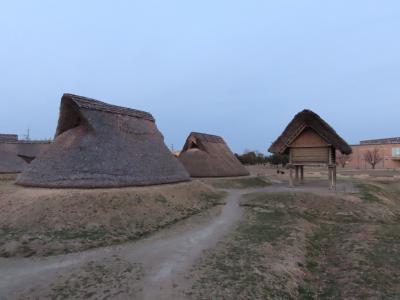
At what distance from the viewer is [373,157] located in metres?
63.1

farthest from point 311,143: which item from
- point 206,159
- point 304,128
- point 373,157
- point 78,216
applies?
point 373,157

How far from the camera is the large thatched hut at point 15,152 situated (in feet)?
114

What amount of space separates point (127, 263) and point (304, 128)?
16.0 meters

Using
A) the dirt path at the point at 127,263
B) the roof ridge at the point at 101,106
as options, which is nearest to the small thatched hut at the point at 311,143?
the roof ridge at the point at 101,106

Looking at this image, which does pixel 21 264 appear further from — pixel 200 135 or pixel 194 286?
pixel 200 135

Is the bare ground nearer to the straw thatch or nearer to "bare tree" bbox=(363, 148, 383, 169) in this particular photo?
the straw thatch

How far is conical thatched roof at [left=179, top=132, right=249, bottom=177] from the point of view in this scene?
30078mm

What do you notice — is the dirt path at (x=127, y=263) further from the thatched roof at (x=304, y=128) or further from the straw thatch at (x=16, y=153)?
the straw thatch at (x=16, y=153)

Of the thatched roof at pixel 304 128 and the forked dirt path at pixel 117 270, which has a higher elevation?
the thatched roof at pixel 304 128

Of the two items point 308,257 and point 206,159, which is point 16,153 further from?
point 308,257

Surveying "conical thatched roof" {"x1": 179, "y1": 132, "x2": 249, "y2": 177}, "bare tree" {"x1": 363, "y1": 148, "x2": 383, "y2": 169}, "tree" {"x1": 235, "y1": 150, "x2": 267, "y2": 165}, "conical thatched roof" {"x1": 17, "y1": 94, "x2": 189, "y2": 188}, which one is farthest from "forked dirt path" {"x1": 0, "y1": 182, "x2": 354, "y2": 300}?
"bare tree" {"x1": 363, "y1": 148, "x2": 383, "y2": 169}

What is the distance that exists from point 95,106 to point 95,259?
11340 millimetres

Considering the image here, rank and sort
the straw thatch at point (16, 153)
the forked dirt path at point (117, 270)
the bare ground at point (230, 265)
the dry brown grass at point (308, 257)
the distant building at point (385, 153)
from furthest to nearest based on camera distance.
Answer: the distant building at point (385, 153), the straw thatch at point (16, 153), the dry brown grass at point (308, 257), the bare ground at point (230, 265), the forked dirt path at point (117, 270)

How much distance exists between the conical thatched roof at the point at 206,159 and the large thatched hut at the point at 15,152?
729 inches
